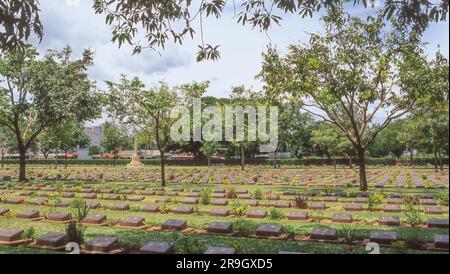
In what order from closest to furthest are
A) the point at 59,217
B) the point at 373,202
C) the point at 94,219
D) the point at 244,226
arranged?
the point at 244,226 → the point at 94,219 → the point at 59,217 → the point at 373,202

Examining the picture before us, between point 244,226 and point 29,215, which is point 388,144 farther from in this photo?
point 29,215

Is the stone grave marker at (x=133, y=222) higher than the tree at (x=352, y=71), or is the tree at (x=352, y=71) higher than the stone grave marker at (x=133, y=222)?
the tree at (x=352, y=71)

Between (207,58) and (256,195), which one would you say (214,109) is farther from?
(207,58)

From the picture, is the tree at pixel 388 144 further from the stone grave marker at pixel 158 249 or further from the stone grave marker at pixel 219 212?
the stone grave marker at pixel 158 249

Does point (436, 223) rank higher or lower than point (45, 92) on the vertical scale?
lower

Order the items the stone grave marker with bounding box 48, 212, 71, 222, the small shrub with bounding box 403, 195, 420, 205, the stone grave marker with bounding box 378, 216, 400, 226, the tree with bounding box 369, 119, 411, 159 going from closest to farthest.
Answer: the stone grave marker with bounding box 378, 216, 400, 226
the stone grave marker with bounding box 48, 212, 71, 222
the small shrub with bounding box 403, 195, 420, 205
the tree with bounding box 369, 119, 411, 159

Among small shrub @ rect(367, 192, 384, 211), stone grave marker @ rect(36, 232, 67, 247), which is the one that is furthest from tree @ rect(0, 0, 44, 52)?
small shrub @ rect(367, 192, 384, 211)

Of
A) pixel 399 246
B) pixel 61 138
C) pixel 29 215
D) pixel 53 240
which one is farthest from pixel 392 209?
pixel 61 138

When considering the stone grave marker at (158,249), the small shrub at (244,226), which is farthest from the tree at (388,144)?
the stone grave marker at (158,249)

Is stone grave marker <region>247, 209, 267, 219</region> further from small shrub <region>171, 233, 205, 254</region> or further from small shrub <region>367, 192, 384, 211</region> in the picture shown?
small shrub <region>367, 192, 384, 211</region>

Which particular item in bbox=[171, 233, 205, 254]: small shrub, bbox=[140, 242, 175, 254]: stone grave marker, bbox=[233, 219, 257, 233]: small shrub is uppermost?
bbox=[140, 242, 175, 254]: stone grave marker

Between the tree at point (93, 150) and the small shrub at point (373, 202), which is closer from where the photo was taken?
the small shrub at point (373, 202)

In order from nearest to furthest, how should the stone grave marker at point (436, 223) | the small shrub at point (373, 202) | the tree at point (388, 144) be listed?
the stone grave marker at point (436, 223), the small shrub at point (373, 202), the tree at point (388, 144)
